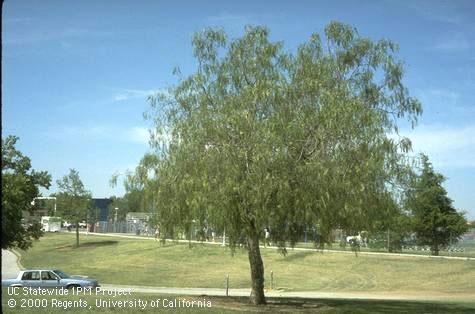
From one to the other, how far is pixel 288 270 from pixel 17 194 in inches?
843

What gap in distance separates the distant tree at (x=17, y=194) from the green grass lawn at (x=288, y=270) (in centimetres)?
985

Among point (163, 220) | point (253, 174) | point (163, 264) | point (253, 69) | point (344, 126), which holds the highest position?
point (253, 69)

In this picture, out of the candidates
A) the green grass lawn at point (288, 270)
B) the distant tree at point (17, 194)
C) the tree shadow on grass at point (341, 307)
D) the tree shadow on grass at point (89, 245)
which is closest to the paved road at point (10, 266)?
the green grass lawn at point (288, 270)

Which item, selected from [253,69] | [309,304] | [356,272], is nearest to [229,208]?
[253,69]

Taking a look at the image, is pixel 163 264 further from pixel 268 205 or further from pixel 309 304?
pixel 268 205

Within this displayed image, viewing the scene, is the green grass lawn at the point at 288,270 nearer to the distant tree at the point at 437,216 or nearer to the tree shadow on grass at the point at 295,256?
the tree shadow on grass at the point at 295,256

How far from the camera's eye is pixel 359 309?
68.1 feet

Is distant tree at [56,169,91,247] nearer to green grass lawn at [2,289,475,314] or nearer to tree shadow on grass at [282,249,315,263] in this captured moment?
tree shadow on grass at [282,249,315,263]

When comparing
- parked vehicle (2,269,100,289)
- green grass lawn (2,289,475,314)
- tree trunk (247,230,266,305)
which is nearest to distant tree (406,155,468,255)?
green grass lawn (2,289,475,314)

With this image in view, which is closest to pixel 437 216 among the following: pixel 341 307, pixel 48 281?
pixel 341 307

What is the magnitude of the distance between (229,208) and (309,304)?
673cm

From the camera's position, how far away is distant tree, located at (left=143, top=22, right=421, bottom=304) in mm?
16969

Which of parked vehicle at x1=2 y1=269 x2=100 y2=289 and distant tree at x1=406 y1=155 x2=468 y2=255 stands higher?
distant tree at x1=406 y1=155 x2=468 y2=255

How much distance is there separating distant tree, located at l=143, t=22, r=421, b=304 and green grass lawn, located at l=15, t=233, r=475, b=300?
15599mm
